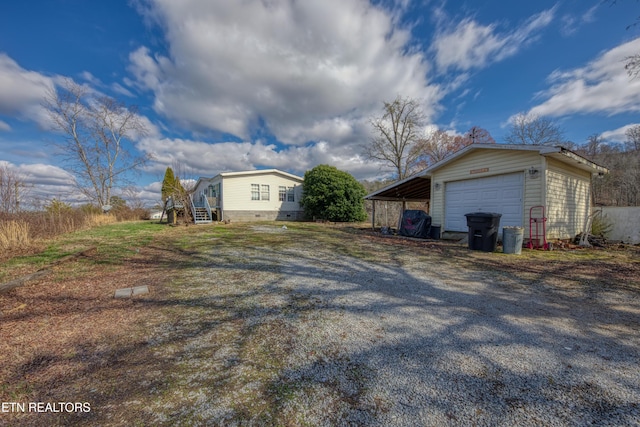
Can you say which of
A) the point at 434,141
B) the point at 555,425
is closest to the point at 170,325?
the point at 555,425

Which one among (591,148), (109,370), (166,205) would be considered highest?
(591,148)

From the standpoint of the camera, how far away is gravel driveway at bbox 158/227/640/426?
62.4 inches

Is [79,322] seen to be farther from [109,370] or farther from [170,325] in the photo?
[109,370]

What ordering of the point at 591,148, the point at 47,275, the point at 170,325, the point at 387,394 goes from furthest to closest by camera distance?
the point at 591,148 < the point at 47,275 < the point at 170,325 < the point at 387,394

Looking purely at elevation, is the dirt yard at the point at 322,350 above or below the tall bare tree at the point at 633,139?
below

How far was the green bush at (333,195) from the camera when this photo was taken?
19.4 metres

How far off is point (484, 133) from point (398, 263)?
28.6 meters

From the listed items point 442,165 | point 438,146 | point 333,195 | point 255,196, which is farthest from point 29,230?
point 438,146

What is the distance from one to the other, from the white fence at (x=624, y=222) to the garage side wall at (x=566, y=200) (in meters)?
0.56

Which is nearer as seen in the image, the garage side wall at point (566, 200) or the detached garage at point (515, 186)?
the detached garage at point (515, 186)

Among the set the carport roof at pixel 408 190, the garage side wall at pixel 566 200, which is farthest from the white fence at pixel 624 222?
the carport roof at pixel 408 190

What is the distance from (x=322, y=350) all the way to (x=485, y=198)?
8.86 m

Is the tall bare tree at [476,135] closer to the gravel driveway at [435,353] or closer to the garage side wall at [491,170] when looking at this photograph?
the garage side wall at [491,170]

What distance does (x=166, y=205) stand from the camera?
18547 mm
